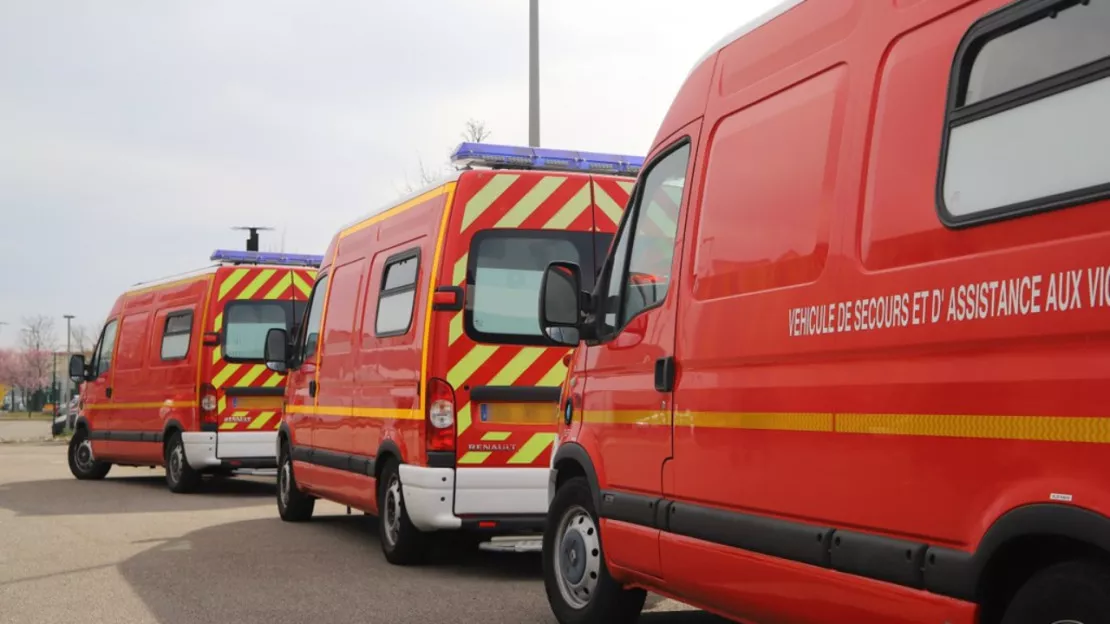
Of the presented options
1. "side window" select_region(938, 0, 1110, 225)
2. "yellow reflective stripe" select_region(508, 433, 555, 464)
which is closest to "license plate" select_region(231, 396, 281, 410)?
"yellow reflective stripe" select_region(508, 433, 555, 464)

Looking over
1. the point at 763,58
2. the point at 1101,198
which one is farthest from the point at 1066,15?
the point at 763,58

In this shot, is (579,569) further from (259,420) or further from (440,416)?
(259,420)

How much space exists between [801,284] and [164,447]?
45.5 feet

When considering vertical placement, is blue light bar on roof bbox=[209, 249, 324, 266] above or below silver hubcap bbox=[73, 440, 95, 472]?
above

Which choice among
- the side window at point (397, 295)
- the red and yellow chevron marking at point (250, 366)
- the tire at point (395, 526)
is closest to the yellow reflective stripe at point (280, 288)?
the red and yellow chevron marking at point (250, 366)

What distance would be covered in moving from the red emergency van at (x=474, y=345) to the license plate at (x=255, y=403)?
20.9 ft

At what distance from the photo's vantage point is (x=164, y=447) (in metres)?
17.7

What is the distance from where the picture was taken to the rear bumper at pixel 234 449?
54.5 feet

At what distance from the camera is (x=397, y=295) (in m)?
10.3

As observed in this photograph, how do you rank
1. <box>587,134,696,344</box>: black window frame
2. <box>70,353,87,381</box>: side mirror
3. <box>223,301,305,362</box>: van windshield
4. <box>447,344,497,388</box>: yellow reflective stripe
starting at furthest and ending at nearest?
1. <box>70,353,87,381</box>: side mirror
2. <box>223,301,305,362</box>: van windshield
3. <box>447,344,497,388</box>: yellow reflective stripe
4. <box>587,134,696,344</box>: black window frame

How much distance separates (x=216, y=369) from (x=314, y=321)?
4.41 metres

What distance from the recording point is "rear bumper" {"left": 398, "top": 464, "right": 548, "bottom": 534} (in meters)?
9.11

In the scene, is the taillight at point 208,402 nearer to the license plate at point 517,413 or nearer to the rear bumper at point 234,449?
the rear bumper at point 234,449

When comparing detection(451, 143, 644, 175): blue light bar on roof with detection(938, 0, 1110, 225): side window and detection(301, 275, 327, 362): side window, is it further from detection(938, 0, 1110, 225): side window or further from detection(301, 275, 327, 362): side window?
detection(938, 0, 1110, 225): side window
